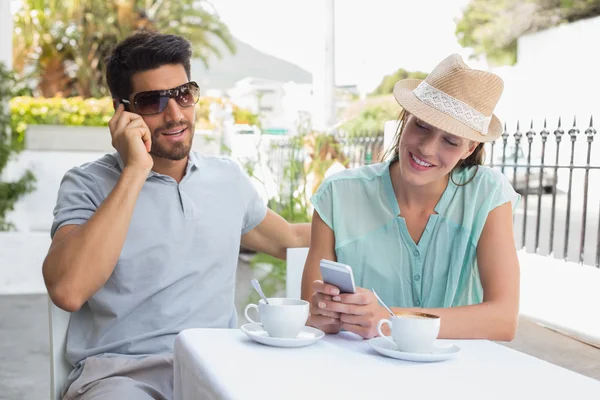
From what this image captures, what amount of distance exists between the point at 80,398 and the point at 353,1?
91.1ft

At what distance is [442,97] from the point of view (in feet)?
5.94

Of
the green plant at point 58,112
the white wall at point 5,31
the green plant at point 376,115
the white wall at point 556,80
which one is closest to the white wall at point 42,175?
the green plant at point 58,112

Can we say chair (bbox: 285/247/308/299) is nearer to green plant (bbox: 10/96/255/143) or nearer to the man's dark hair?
the man's dark hair

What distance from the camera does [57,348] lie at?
1.87 m

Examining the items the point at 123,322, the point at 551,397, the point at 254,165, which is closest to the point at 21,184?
the point at 254,165


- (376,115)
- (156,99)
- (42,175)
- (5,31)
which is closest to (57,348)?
(156,99)

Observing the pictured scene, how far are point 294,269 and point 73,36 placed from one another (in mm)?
13283

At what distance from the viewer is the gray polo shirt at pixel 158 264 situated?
1.92 metres

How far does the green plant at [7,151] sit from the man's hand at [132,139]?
4808 mm

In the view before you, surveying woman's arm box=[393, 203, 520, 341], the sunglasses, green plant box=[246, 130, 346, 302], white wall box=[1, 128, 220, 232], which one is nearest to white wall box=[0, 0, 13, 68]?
white wall box=[1, 128, 220, 232]

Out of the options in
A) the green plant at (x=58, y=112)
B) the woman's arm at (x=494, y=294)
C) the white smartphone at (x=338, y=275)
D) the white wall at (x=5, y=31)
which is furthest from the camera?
the green plant at (x=58, y=112)

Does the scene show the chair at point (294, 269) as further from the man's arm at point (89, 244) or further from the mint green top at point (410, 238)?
the man's arm at point (89, 244)

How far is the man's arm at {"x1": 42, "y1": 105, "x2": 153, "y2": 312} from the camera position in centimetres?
179

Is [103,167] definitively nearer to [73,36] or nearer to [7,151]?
[7,151]
